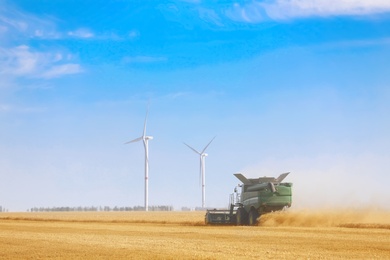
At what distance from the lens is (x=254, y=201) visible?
47.8 m

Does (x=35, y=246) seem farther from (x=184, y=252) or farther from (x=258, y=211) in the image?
(x=258, y=211)

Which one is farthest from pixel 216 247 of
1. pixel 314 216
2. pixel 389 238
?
pixel 314 216

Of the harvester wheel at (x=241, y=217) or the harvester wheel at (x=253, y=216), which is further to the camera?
the harvester wheel at (x=241, y=217)

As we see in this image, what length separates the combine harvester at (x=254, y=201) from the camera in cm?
4728

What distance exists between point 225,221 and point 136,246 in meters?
23.3

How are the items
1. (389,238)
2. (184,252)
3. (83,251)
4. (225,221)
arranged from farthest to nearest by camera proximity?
(225,221) → (389,238) → (83,251) → (184,252)

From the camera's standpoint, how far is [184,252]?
25.1 metres

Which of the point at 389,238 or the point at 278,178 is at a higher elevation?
the point at 278,178

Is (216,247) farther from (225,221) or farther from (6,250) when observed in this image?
(225,221)

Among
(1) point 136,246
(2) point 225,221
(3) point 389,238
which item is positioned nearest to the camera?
(1) point 136,246

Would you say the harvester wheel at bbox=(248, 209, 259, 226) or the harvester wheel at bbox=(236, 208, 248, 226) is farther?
the harvester wheel at bbox=(236, 208, 248, 226)

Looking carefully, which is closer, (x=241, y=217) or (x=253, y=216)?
(x=253, y=216)

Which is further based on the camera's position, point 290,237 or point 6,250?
point 290,237

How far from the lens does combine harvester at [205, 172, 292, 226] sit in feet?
155
